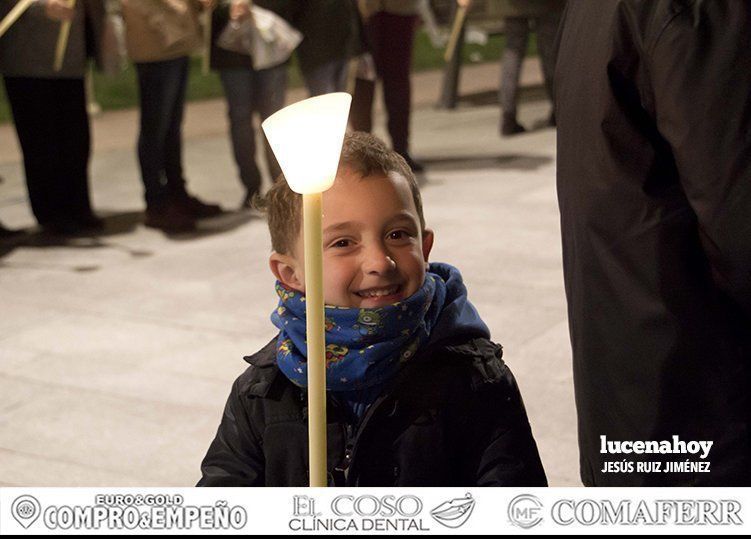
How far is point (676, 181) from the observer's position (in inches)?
74.7

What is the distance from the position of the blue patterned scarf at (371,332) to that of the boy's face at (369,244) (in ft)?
0.08

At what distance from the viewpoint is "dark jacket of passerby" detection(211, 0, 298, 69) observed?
23.5ft

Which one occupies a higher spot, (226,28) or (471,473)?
(471,473)

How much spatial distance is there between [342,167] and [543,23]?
303 inches

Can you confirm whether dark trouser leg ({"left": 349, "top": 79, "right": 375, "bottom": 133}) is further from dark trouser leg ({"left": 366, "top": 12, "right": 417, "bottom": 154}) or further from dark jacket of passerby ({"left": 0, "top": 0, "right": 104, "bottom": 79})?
dark jacket of passerby ({"left": 0, "top": 0, "right": 104, "bottom": 79})

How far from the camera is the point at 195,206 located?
7492 mm

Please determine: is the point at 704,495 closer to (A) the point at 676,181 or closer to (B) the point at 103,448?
(A) the point at 676,181

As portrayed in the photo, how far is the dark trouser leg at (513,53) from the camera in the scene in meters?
9.87

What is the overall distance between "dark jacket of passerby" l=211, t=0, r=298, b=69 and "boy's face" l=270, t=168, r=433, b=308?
528 centimetres

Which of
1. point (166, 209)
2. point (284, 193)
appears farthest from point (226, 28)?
point (284, 193)

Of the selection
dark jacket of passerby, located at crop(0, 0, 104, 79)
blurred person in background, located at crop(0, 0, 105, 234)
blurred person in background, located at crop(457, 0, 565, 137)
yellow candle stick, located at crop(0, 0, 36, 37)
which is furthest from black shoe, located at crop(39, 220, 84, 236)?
blurred person in background, located at crop(457, 0, 565, 137)

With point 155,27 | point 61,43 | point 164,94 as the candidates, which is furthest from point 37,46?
point 164,94

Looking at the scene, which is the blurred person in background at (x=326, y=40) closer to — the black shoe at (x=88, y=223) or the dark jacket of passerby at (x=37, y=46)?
the dark jacket of passerby at (x=37, y=46)

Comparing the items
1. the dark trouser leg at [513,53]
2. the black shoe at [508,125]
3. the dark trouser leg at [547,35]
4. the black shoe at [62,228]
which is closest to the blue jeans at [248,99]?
the black shoe at [62,228]
